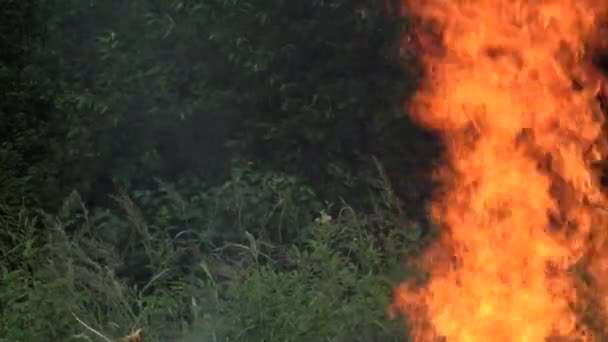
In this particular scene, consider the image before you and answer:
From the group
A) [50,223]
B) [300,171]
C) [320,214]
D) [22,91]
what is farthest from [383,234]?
[22,91]

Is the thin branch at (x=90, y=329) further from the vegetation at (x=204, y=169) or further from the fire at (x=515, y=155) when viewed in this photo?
the fire at (x=515, y=155)

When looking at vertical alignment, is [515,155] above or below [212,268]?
above

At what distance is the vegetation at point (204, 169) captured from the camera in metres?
5.68

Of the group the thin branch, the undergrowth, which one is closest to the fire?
the undergrowth

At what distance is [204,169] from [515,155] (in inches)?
123

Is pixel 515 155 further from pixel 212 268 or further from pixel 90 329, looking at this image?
pixel 90 329

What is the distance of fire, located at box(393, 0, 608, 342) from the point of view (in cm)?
472

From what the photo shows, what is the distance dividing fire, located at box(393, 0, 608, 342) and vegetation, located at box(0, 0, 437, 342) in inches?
35.0

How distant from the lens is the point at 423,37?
6242 millimetres

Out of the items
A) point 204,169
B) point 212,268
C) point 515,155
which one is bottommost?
point 204,169

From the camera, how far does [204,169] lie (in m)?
7.39

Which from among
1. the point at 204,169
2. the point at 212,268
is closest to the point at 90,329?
the point at 212,268

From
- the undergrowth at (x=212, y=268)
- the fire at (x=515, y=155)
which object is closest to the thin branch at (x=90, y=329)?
the undergrowth at (x=212, y=268)

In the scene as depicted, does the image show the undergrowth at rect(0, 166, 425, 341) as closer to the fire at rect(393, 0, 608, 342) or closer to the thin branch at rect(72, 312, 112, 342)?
the thin branch at rect(72, 312, 112, 342)
